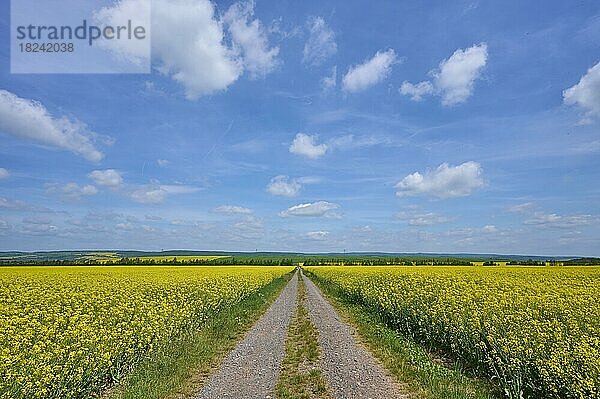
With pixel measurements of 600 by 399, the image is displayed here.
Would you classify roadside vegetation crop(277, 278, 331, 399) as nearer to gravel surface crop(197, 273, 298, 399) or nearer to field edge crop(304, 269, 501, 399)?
gravel surface crop(197, 273, 298, 399)

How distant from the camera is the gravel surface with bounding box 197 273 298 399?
8.72 m

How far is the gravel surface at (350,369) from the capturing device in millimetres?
8664

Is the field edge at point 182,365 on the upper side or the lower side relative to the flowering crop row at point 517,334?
lower

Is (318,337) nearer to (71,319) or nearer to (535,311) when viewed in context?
(535,311)

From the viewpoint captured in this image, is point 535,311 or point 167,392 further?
point 535,311

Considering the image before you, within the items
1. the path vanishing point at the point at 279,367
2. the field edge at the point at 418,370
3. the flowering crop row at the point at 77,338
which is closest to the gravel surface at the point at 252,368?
the path vanishing point at the point at 279,367

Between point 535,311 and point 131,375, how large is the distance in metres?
9.86

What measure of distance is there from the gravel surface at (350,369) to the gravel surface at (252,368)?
136 cm

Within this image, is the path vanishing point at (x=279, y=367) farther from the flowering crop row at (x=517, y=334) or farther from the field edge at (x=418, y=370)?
the flowering crop row at (x=517, y=334)

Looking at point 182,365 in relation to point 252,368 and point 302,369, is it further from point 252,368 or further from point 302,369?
point 302,369

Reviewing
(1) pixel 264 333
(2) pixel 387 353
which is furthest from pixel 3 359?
(1) pixel 264 333

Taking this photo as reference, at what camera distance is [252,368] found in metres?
10.7

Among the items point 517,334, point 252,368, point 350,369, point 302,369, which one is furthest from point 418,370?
point 252,368

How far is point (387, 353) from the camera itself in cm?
1199
